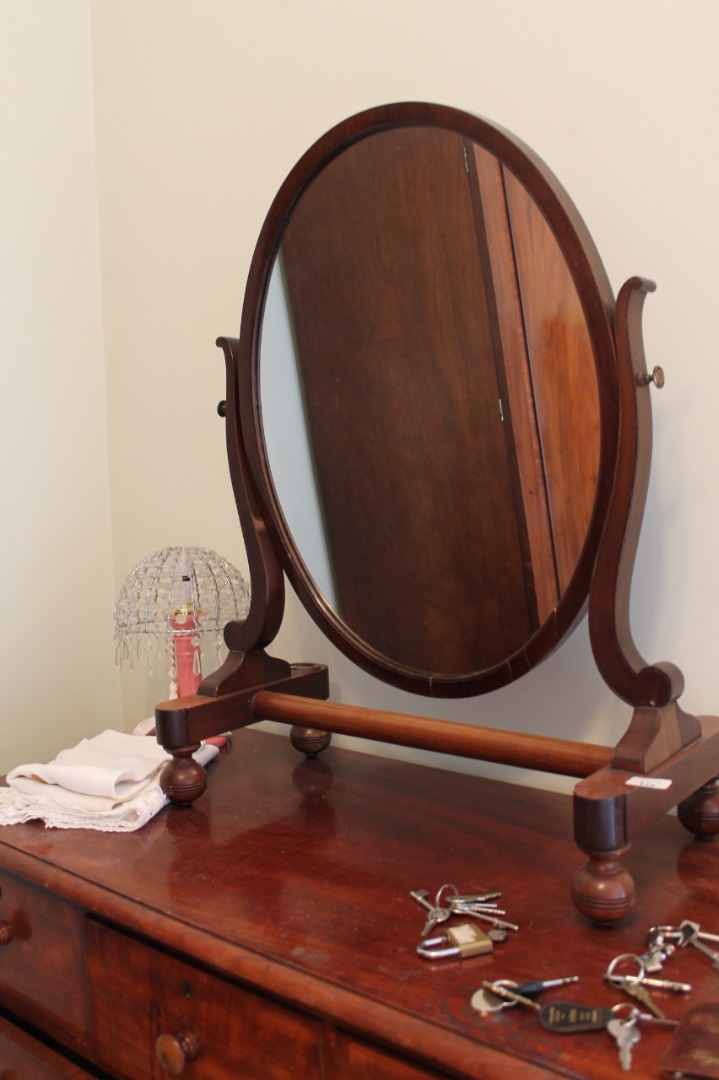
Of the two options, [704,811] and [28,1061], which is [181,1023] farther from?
[704,811]

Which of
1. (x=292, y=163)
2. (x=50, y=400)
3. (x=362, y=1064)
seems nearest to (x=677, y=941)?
(x=362, y=1064)

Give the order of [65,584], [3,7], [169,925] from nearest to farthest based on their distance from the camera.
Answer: [169,925]
[3,7]
[65,584]

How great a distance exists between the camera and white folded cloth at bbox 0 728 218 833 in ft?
3.33

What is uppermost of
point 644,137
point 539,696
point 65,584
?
point 644,137

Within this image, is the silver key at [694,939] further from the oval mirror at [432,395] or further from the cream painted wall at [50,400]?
the cream painted wall at [50,400]

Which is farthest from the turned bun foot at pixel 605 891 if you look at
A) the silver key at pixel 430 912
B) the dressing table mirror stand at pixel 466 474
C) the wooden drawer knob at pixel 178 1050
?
the wooden drawer knob at pixel 178 1050

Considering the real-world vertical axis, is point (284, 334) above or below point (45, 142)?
below

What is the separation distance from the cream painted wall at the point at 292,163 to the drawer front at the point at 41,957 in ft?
1.62

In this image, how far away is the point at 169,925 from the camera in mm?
782

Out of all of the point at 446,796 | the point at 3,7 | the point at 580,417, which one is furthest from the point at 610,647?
the point at 3,7

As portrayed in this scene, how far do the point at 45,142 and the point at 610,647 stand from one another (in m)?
1.32

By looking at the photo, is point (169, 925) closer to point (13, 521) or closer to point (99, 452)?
point (13, 521)

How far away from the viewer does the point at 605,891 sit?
0.72m

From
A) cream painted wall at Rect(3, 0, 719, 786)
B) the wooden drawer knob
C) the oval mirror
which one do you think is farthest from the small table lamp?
the wooden drawer knob
